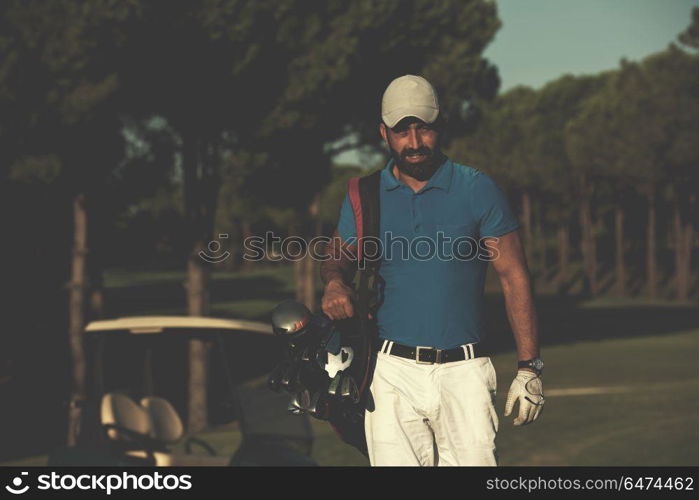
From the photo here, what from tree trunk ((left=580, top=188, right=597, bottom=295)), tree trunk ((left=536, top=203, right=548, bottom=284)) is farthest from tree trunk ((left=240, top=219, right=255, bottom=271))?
tree trunk ((left=580, top=188, right=597, bottom=295))

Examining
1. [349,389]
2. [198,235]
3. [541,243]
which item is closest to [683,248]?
[541,243]

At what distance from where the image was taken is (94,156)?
20984mm

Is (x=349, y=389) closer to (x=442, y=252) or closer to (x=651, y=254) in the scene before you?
(x=442, y=252)

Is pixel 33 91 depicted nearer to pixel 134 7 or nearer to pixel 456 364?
pixel 134 7

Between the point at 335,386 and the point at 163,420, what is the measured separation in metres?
5.37

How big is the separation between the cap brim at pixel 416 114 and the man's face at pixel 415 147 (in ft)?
0.06

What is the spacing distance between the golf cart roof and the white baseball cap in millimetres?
3842

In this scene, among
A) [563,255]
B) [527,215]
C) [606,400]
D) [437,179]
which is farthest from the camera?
[563,255]

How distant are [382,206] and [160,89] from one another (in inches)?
681

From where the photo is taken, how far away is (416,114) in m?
4.40

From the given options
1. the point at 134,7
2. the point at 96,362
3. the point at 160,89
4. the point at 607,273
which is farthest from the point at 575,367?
the point at 607,273

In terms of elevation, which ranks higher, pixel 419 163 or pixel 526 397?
pixel 419 163

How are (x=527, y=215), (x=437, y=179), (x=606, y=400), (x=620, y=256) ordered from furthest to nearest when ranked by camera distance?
1. (x=527, y=215)
2. (x=620, y=256)
3. (x=606, y=400)
4. (x=437, y=179)

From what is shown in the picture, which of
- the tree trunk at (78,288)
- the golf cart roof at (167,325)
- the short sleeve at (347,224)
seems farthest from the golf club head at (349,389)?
the tree trunk at (78,288)
